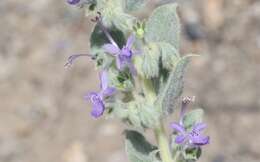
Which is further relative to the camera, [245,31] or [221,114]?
[245,31]

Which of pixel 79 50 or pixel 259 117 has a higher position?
pixel 79 50

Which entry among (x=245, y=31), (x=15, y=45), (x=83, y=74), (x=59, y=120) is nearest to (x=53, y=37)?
(x=15, y=45)

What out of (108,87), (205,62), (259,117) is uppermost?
(108,87)

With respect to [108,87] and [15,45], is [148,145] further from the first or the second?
[15,45]

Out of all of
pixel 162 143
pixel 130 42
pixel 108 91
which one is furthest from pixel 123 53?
pixel 162 143

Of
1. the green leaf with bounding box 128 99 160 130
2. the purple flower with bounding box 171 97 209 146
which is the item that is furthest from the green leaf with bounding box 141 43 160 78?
the purple flower with bounding box 171 97 209 146

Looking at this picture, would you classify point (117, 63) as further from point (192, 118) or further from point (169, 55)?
point (192, 118)

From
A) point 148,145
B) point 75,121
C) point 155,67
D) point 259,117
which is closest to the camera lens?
point 155,67

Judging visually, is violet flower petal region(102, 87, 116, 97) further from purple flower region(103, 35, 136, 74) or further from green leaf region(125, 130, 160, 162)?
green leaf region(125, 130, 160, 162)
